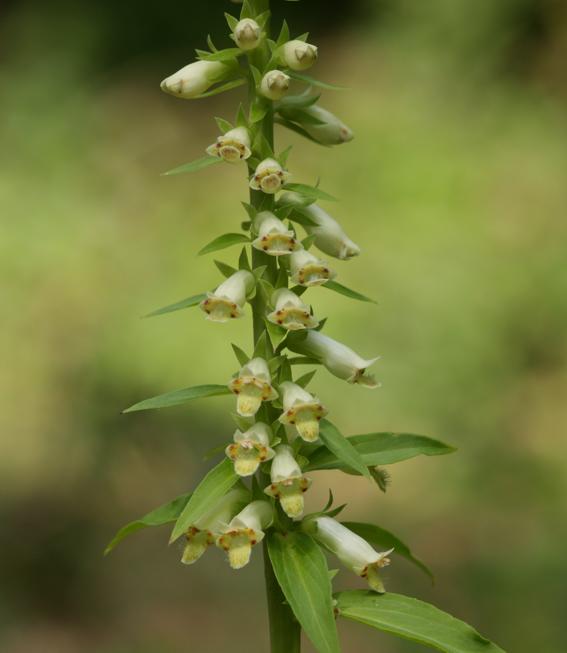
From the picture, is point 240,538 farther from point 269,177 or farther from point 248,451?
point 269,177

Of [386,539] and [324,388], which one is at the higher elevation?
[386,539]

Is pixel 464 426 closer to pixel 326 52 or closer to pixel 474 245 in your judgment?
pixel 474 245

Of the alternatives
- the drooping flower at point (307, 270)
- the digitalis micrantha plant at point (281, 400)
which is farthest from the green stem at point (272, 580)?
the drooping flower at point (307, 270)

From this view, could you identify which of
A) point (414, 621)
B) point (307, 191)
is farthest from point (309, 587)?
point (307, 191)

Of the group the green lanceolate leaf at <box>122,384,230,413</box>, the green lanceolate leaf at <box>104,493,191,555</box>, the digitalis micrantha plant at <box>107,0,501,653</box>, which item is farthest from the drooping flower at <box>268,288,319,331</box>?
the green lanceolate leaf at <box>104,493,191,555</box>

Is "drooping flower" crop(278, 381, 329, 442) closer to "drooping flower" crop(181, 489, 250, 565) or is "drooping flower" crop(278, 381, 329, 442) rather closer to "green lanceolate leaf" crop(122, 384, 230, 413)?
"green lanceolate leaf" crop(122, 384, 230, 413)

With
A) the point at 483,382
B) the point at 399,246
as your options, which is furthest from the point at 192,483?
the point at 399,246

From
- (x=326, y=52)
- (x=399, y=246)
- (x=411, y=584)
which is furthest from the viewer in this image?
(x=326, y=52)
